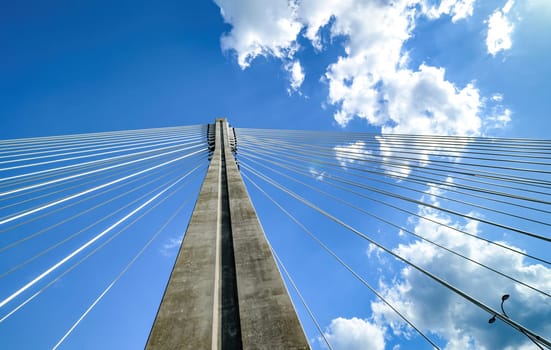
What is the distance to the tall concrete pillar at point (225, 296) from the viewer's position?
2123 mm

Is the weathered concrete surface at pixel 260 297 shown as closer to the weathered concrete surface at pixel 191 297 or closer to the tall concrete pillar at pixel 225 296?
the tall concrete pillar at pixel 225 296

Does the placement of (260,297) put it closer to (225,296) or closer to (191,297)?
(225,296)

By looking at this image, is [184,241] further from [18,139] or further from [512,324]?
[18,139]

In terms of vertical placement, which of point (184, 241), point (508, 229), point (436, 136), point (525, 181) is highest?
point (436, 136)

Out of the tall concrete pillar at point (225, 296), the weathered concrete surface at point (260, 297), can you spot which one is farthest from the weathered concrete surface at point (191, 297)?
the weathered concrete surface at point (260, 297)

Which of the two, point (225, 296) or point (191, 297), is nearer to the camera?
point (191, 297)

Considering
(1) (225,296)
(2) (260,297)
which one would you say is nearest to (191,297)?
(1) (225,296)

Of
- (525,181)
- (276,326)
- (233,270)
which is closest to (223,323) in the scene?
(276,326)

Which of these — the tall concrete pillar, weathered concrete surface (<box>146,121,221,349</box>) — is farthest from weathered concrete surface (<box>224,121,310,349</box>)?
weathered concrete surface (<box>146,121,221,349</box>)

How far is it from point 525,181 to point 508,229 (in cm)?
270

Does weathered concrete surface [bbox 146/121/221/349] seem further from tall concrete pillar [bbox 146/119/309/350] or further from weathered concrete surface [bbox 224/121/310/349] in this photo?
weathered concrete surface [bbox 224/121/310/349]

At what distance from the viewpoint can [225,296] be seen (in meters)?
2.73

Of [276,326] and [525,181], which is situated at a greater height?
[525,181]

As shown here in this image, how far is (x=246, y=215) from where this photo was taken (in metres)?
4.46
